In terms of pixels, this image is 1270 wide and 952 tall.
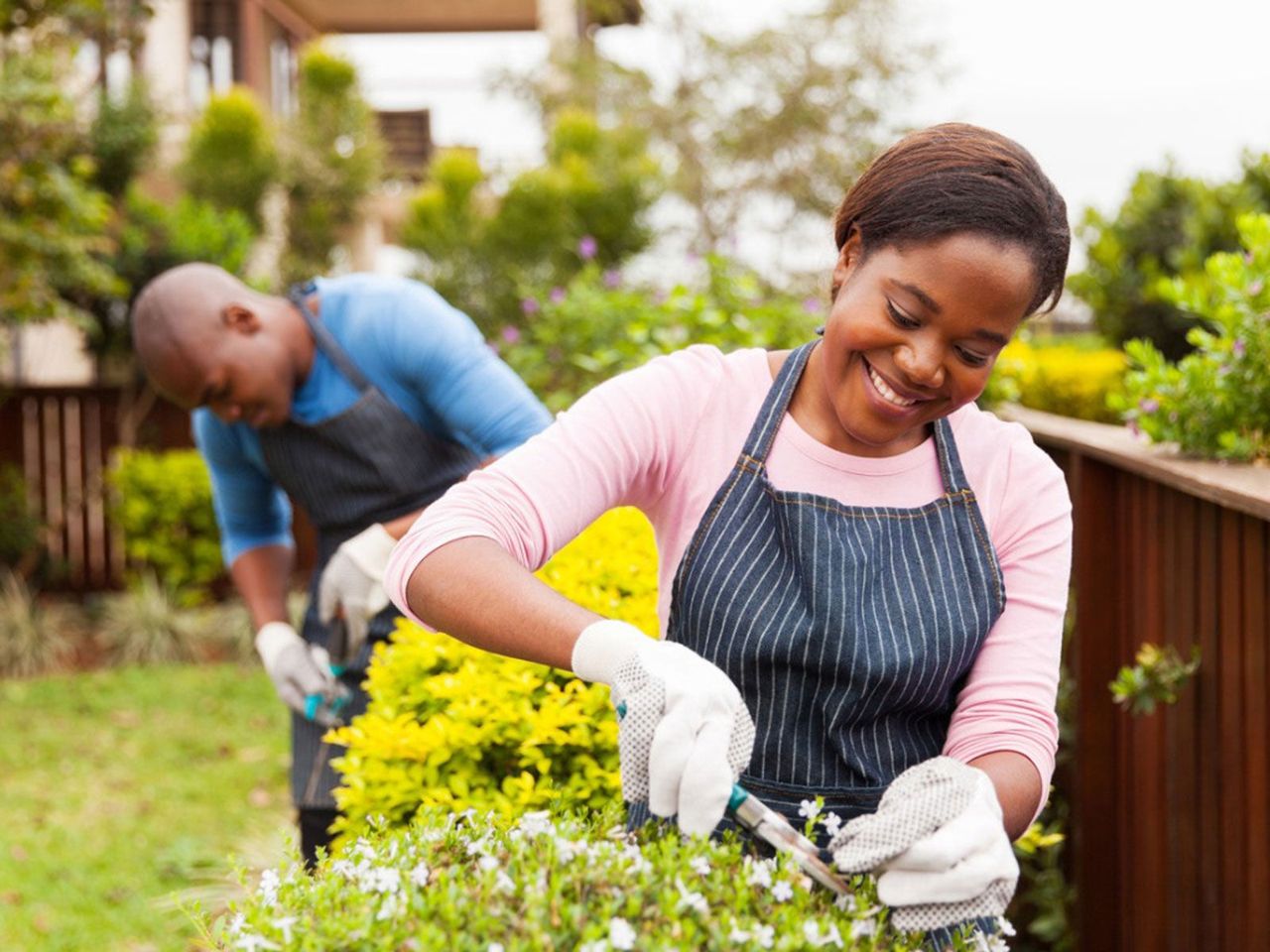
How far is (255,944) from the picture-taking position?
1.19 m

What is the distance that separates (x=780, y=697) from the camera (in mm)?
1639

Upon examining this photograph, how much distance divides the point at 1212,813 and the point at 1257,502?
73 cm

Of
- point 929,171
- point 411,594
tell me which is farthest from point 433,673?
point 929,171

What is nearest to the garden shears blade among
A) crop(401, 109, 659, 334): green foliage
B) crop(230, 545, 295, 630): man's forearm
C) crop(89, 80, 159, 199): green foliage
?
crop(230, 545, 295, 630): man's forearm

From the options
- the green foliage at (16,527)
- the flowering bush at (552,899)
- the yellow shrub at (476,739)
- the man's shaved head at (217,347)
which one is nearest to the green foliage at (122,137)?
the green foliage at (16,527)

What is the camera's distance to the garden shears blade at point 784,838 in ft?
4.28

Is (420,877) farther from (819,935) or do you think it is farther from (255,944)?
(819,935)

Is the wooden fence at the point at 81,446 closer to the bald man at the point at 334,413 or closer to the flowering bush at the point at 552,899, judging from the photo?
the bald man at the point at 334,413

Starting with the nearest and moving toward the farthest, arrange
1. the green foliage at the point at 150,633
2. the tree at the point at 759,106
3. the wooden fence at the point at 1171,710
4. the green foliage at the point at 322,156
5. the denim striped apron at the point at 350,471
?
the wooden fence at the point at 1171,710, the denim striped apron at the point at 350,471, the green foliage at the point at 150,633, the green foliage at the point at 322,156, the tree at the point at 759,106

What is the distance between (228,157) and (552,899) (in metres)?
11.0

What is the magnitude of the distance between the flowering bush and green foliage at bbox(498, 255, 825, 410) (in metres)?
3.47

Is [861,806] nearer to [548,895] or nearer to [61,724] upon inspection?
[548,895]

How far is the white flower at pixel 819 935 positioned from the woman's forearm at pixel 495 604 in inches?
15.9

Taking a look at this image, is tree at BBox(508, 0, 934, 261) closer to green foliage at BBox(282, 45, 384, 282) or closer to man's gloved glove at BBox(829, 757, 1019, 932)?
green foliage at BBox(282, 45, 384, 282)
